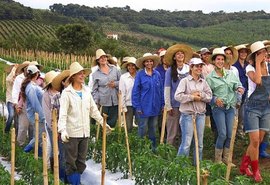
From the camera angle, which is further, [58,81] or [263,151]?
[263,151]

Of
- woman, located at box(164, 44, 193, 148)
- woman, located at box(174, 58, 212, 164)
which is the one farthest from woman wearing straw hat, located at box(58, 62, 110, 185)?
woman, located at box(164, 44, 193, 148)

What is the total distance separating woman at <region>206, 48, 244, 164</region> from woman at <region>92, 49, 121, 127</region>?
217 centimetres

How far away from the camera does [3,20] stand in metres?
81.2

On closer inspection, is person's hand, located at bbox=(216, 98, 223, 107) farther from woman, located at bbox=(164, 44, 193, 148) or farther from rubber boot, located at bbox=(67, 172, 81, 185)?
rubber boot, located at bbox=(67, 172, 81, 185)

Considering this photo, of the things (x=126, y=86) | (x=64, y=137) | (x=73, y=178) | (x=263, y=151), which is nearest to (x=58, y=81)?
(x=64, y=137)

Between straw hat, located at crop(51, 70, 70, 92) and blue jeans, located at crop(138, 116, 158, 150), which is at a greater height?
straw hat, located at crop(51, 70, 70, 92)

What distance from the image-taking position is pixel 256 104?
612cm

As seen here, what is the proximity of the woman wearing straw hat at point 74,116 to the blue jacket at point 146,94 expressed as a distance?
4.93ft

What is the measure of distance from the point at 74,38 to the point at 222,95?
117ft

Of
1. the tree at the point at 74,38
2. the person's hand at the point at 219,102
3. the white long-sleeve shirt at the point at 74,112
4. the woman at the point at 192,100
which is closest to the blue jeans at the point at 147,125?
the woman at the point at 192,100

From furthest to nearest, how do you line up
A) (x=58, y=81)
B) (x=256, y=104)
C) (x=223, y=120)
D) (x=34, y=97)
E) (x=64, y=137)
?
(x=34, y=97) → (x=223, y=120) → (x=58, y=81) → (x=256, y=104) → (x=64, y=137)

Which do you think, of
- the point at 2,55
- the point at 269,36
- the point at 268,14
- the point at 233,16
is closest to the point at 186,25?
the point at 233,16

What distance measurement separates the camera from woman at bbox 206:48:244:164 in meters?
6.67

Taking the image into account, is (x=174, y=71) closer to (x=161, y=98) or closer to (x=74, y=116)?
(x=161, y=98)
